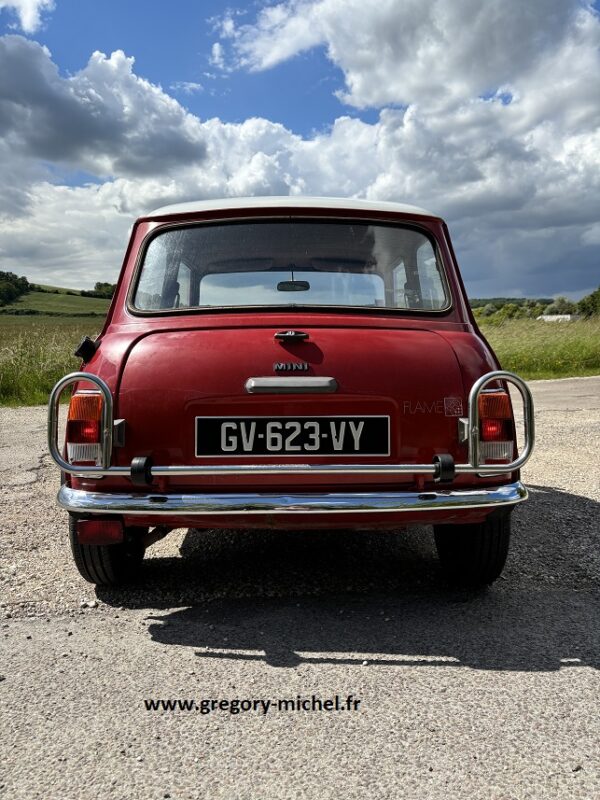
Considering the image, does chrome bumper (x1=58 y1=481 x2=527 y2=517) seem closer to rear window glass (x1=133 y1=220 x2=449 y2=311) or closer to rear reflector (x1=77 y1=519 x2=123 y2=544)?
rear reflector (x1=77 y1=519 x2=123 y2=544)

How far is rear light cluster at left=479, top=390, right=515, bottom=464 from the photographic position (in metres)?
2.80

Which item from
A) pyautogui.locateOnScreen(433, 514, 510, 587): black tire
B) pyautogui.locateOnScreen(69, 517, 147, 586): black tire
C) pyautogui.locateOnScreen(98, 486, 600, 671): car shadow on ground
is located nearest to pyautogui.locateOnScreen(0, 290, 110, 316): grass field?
pyautogui.locateOnScreen(98, 486, 600, 671): car shadow on ground

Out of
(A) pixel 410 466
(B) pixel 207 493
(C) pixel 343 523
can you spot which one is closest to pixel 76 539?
(B) pixel 207 493

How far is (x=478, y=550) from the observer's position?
10.2 ft

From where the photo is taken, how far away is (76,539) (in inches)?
116

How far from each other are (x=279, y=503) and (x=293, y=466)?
16 cm

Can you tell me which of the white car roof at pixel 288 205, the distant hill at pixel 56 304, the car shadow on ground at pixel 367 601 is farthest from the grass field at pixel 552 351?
the distant hill at pixel 56 304

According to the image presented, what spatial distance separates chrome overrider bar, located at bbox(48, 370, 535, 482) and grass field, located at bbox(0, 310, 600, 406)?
33.4ft

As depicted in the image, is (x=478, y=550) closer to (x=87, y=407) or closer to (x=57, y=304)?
(x=87, y=407)

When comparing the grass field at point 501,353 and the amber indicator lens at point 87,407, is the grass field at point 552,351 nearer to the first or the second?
the grass field at point 501,353

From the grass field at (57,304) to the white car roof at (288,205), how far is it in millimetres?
50038

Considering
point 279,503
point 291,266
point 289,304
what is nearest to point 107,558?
point 279,503

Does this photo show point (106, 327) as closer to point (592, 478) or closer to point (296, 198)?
point (296, 198)

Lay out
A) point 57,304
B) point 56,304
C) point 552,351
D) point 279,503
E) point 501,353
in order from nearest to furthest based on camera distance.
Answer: point 279,503, point 552,351, point 501,353, point 56,304, point 57,304
